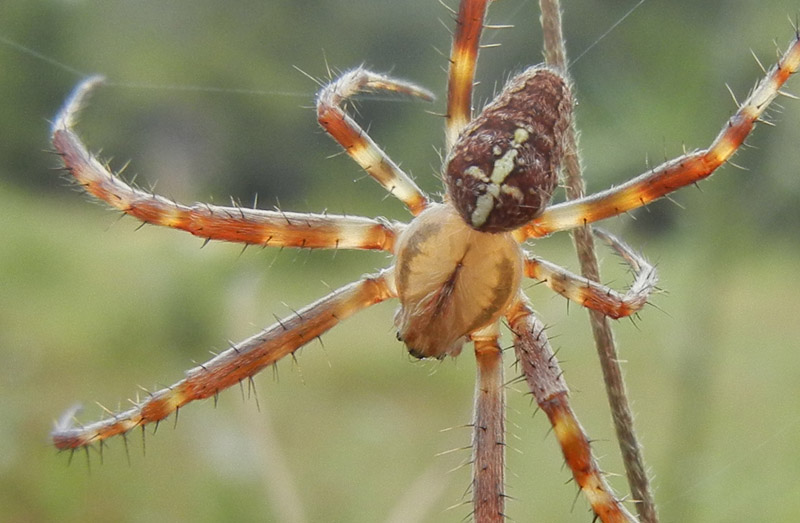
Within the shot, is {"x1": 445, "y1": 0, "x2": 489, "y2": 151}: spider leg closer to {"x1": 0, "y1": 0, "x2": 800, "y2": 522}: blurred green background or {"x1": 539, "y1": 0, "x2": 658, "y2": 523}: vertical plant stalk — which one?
{"x1": 539, "y1": 0, "x2": 658, "y2": 523}: vertical plant stalk

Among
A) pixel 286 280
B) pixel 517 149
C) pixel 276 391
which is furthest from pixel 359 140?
pixel 276 391

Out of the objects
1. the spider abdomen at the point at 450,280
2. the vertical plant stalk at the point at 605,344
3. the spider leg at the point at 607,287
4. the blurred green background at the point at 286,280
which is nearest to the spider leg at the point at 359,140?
the spider abdomen at the point at 450,280

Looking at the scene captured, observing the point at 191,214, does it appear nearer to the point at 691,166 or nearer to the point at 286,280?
the point at 691,166

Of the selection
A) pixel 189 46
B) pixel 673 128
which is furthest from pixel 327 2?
pixel 673 128

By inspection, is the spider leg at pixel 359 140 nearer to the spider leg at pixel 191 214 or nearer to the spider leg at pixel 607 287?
the spider leg at pixel 191 214

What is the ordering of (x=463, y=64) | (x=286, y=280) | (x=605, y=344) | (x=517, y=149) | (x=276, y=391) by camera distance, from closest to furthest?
1. (x=605, y=344)
2. (x=517, y=149)
3. (x=463, y=64)
4. (x=286, y=280)
5. (x=276, y=391)

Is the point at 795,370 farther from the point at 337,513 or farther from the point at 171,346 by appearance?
the point at 171,346
